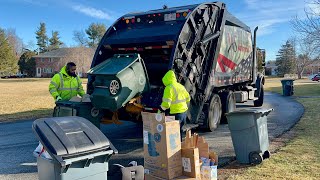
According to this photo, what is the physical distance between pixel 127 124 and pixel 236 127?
4652 millimetres

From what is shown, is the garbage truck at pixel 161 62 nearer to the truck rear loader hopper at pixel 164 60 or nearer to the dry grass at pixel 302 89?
the truck rear loader hopper at pixel 164 60

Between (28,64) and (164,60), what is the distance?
68.7 metres

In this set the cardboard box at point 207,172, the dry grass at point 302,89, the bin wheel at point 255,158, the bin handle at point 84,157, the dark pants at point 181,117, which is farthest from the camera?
the dry grass at point 302,89

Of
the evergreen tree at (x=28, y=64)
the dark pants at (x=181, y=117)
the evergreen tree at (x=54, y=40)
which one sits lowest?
the dark pants at (x=181, y=117)

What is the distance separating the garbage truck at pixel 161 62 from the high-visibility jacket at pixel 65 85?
380 millimetres

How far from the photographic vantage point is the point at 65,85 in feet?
23.0

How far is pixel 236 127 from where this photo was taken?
540cm

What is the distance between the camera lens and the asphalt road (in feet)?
17.7

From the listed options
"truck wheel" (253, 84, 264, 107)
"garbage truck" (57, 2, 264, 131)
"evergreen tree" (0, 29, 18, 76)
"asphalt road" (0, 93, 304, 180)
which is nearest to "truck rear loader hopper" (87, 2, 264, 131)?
"garbage truck" (57, 2, 264, 131)

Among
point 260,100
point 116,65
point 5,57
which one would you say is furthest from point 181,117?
point 5,57

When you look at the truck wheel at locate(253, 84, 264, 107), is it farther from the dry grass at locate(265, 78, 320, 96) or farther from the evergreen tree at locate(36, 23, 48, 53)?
the evergreen tree at locate(36, 23, 48, 53)

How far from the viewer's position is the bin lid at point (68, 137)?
2.62 meters

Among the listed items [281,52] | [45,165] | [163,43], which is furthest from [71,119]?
[281,52]

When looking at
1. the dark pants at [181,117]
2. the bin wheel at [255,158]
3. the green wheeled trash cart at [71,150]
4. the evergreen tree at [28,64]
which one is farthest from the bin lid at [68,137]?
the evergreen tree at [28,64]
